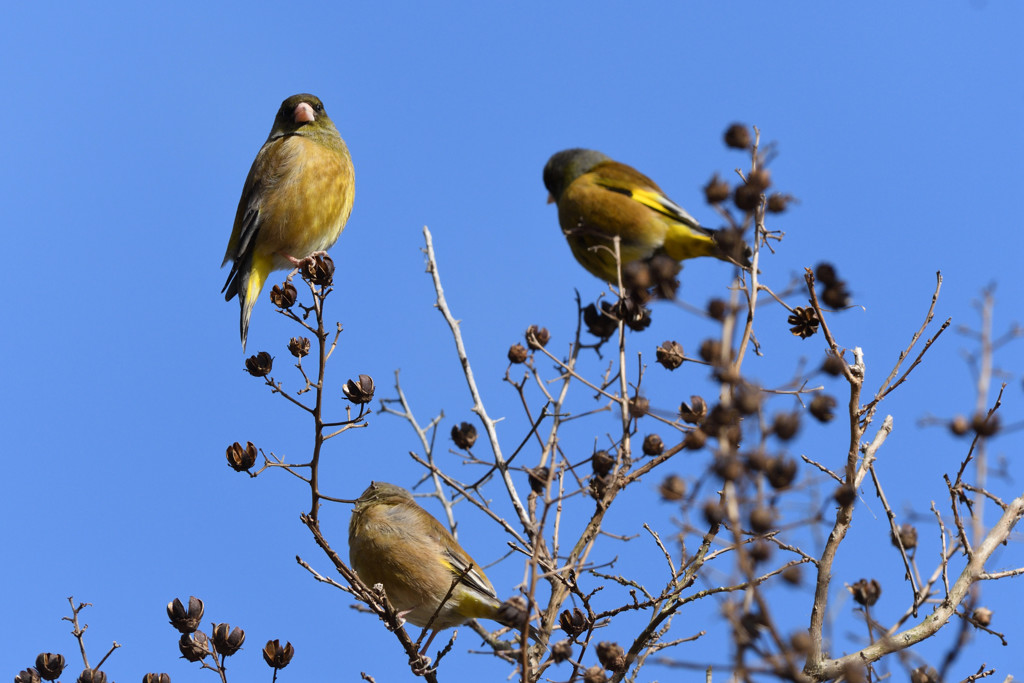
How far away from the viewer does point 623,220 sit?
4719 millimetres

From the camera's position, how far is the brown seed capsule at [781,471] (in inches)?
66.2

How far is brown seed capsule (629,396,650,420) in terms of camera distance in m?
2.60

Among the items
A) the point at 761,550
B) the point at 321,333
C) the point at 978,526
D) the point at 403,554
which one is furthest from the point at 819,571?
the point at 403,554

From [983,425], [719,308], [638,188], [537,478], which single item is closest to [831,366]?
[983,425]

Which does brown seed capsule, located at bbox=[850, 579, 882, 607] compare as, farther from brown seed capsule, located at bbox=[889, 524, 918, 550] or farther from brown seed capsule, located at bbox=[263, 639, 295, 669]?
brown seed capsule, located at bbox=[263, 639, 295, 669]

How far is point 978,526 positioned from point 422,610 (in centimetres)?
291

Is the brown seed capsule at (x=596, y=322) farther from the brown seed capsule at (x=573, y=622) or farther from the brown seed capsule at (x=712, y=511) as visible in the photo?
the brown seed capsule at (x=712, y=511)

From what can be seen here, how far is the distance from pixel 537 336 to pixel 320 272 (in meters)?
0.97

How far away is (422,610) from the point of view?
456cm

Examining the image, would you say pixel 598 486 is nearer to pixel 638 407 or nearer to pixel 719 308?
pixel 638 407

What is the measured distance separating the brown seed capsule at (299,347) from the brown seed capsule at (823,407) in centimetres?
207

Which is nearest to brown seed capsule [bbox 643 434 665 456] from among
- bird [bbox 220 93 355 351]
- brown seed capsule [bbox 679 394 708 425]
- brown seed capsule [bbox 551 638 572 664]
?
brown seed capsule [bbox 679 394 708 425]

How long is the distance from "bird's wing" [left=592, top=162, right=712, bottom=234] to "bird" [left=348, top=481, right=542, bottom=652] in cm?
194

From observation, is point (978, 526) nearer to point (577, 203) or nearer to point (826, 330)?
point (826, 330)
